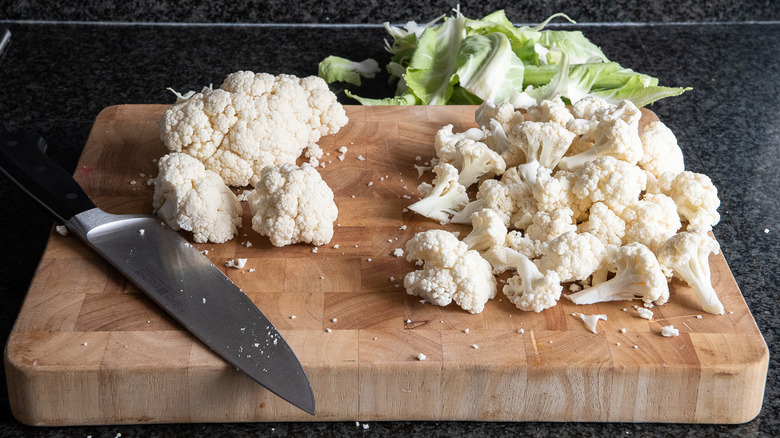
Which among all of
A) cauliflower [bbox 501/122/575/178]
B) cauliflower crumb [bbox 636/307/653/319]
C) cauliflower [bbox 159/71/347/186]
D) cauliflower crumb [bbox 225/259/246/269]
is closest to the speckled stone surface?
cauliflower [bbox 159/71/347/186]

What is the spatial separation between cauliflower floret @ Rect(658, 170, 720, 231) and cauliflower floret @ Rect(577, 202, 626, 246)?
0.45 feet

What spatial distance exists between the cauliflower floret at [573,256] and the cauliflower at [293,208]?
37cm

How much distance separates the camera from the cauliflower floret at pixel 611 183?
133 cm

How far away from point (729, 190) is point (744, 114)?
385 millimetres

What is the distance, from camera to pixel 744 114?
207cm

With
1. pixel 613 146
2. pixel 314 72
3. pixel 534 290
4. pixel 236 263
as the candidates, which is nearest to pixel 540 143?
pixel 613 146

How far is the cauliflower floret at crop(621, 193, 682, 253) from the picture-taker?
1299 mm

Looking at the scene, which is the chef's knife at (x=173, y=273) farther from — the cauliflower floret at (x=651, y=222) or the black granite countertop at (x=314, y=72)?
the cauliflower floret at (x=651, y=222)

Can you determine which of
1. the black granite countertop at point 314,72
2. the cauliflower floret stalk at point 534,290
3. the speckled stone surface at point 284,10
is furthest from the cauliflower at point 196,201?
the speckled stone surface at point 284,10

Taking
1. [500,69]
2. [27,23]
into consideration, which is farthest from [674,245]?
[27,23]

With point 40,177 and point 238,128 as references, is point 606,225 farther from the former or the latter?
point 40,177

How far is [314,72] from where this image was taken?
7.12 ft

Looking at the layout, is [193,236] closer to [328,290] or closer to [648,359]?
[328,290]

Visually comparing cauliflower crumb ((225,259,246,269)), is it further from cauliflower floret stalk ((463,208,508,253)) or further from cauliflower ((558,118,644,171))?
cauliflower ((558,118,644,171))
